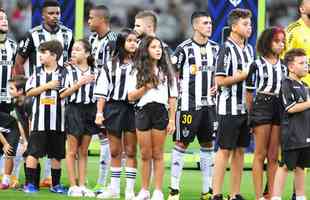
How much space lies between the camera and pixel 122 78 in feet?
38.6

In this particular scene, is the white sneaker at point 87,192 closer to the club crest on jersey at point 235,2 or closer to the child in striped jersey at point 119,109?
the child in striped jersey at point 119,109

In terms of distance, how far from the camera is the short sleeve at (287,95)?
10.9 metres

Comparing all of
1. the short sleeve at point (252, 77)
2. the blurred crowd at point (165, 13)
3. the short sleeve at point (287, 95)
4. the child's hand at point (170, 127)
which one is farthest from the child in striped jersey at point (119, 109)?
the blurred crowd at point (165, 13)

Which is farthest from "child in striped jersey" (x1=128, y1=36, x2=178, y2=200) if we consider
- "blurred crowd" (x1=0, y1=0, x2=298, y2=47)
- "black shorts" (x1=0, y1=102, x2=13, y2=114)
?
"blurred crowd" (x1=0, y1=0, x2=298, y2=47)

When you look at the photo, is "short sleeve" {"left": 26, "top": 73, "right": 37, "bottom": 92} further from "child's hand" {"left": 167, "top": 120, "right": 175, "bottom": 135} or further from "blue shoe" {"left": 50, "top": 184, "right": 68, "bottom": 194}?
"child's hand" {"left": 167, "top": 120, "right": 175, "bottom": 135}

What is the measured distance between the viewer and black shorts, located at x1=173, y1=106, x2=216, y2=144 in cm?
1179

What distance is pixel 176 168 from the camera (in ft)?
38.5

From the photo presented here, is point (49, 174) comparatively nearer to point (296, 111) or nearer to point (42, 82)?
point (42, 82)

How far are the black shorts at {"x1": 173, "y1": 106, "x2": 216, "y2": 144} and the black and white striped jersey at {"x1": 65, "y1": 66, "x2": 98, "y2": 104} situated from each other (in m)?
0.99

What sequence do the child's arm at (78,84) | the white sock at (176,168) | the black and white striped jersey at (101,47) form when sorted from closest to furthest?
the white sock at (176,168) → the child's arm at (78,84) → the black and white striped jersey at (101,47)

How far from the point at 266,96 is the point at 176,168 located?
1.22m

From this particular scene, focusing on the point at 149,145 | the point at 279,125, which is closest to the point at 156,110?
the point at 149,145

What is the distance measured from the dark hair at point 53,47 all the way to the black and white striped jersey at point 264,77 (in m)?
2.19

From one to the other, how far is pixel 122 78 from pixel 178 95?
575 mm
